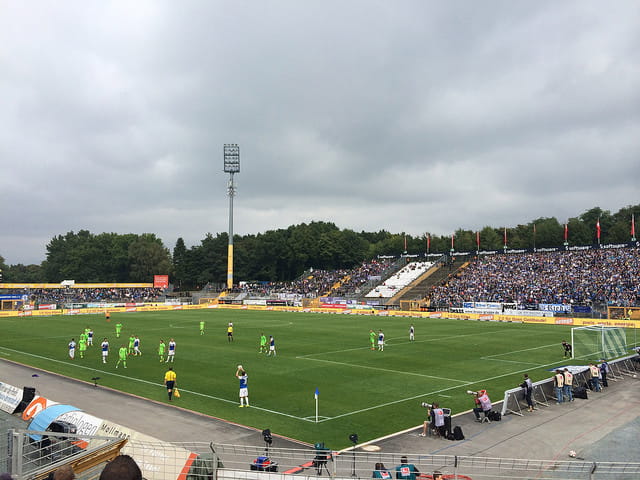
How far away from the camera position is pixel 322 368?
31.2 metres

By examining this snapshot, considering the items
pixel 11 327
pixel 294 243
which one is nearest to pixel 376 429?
pixel 11 327

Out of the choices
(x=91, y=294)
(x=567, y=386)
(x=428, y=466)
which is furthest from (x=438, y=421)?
(x=91, y=294)

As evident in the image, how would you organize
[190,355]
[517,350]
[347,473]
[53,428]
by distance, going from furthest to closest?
1. [517,350]
2. [190,355]
3. [53,428]
4. [347,473]

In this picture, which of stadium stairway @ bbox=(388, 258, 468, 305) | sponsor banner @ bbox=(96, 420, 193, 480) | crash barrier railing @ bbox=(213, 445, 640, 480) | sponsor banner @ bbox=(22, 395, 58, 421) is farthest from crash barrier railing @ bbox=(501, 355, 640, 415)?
stadium stairway @ bbox=(388, 258, 468, 305)

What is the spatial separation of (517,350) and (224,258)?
4321 inches

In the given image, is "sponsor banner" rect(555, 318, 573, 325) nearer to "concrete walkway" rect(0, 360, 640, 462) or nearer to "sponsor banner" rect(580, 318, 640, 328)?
"sponsor banner" rect(580, 318, 640, 328)

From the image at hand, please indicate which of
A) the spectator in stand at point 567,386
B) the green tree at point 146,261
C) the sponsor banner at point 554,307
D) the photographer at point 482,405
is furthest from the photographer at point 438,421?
the green tree at point 146,261

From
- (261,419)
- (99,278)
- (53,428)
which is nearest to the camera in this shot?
(53,428)

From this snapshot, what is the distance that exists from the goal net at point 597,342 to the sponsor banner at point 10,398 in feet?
103

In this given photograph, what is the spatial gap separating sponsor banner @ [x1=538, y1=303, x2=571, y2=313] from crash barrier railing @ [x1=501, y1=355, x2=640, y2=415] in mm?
36386

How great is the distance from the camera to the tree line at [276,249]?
128 meters

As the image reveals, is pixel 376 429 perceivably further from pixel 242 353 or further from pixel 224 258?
pixel 224 258

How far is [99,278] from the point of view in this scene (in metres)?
157

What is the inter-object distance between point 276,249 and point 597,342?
110 meters
